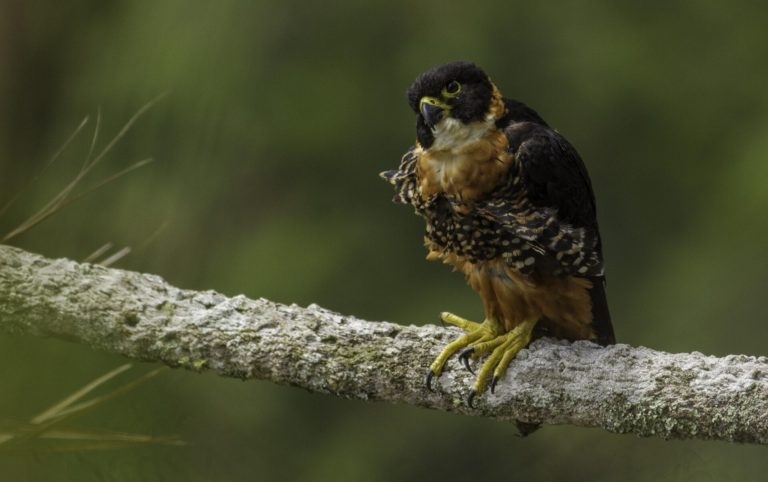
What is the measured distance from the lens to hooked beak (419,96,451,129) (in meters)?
2.06

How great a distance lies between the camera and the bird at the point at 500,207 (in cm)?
209

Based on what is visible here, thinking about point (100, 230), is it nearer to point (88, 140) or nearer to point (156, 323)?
point (88, 140)

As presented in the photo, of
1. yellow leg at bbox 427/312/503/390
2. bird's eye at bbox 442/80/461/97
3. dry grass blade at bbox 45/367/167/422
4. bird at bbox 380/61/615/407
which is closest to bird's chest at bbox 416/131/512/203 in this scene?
bird at bbox 380/61/615/407

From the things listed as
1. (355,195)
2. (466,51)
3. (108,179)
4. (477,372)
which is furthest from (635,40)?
(108,179)

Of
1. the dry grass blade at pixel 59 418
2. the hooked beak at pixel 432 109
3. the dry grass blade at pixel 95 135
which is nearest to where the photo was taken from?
the dry grass blade at pixel 59 418

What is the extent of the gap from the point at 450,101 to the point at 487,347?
1.86 feet

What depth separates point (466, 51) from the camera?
161 inches

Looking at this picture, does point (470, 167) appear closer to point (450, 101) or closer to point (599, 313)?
point (450, 101)

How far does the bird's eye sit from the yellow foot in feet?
1.79

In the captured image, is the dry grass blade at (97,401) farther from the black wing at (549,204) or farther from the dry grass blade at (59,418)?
the black wing at (549,204)

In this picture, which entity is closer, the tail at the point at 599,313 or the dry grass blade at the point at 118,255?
the dry grass blade at the point at 118,255

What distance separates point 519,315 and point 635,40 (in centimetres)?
280

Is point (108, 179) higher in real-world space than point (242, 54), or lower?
lower

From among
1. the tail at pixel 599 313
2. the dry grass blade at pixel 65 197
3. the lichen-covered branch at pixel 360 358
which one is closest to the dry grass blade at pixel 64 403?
the dry grass blade at pixel 65 197
